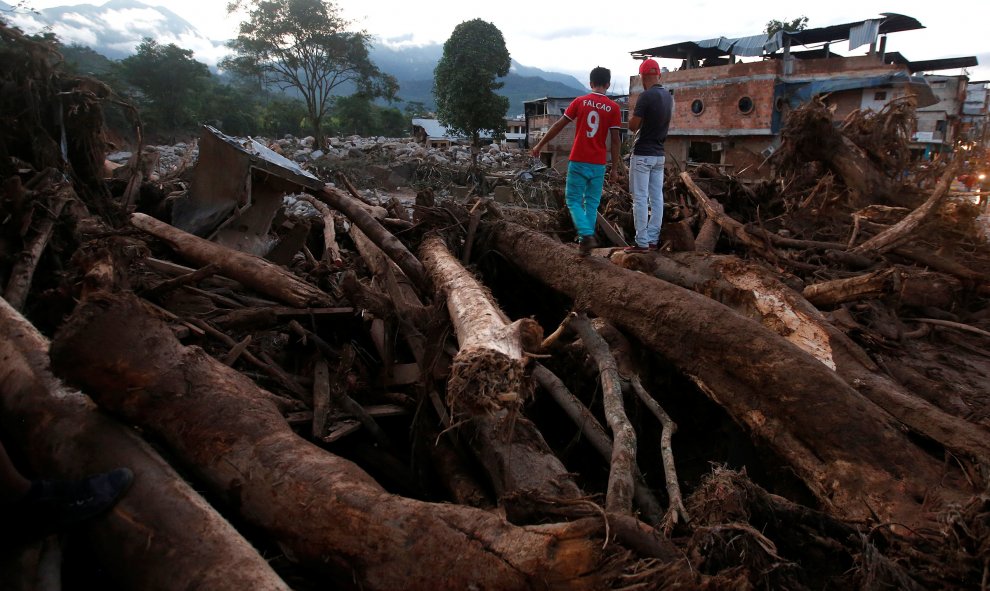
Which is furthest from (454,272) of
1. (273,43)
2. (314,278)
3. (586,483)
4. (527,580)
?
(273,43)

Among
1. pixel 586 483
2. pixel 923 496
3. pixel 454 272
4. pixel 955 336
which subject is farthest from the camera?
pixel 955 336

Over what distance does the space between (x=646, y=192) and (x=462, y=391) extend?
423 cm

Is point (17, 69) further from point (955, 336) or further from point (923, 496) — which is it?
point (955, 336)

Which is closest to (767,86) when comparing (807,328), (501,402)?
(807,328)

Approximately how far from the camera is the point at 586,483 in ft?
11.5

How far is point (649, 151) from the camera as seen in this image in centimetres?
553

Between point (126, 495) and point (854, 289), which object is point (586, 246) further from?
point (126, 495)

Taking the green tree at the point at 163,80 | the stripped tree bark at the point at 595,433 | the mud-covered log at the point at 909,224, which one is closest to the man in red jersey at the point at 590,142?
the stripped tree bark at the point at 595,433

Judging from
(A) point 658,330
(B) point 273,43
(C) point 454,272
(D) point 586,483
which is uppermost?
(B) point 273,43

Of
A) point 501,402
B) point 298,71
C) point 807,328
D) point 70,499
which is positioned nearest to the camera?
point 70,499

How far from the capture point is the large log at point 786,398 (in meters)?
2.54

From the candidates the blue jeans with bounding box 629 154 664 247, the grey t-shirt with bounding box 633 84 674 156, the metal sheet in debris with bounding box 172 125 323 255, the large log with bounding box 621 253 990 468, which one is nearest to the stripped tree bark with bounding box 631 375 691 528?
the large log with bounding box 621 253 990 468

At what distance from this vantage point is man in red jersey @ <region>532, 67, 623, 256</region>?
5.23m

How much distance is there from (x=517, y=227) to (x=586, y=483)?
2791mm
